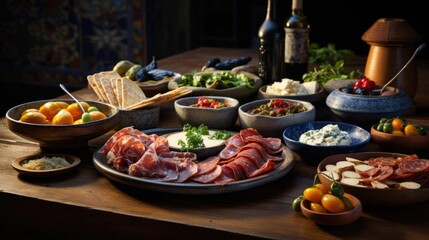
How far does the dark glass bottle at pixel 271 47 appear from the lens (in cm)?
302

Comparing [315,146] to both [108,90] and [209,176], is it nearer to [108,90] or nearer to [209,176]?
[209,176]

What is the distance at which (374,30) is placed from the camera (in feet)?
9.21

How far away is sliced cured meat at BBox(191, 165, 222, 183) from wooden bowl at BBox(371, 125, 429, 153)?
2.12 feet

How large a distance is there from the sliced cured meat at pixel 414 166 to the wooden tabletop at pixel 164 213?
0.10 meters

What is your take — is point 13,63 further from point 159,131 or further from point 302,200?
point 302,200

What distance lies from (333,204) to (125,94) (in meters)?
1.18

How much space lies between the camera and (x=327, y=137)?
2.15m

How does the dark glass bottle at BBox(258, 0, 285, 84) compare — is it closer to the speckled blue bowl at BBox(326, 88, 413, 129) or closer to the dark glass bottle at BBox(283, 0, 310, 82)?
the dark glass bottle at BBox(283, 0, 310, 82)

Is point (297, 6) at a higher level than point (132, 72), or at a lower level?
higher

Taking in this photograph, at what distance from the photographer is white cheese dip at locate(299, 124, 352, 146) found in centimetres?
213

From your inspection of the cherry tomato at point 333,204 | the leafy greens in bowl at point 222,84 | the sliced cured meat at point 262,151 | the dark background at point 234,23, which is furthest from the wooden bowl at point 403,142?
the dark background at point 234,23

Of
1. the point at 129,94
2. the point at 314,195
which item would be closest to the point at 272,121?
the point at 129,94

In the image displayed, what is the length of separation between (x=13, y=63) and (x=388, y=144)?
16.8ft

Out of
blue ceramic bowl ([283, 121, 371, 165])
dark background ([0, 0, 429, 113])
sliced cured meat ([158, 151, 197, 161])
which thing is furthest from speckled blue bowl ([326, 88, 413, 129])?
dark background ([0, 0, 429, 113])
